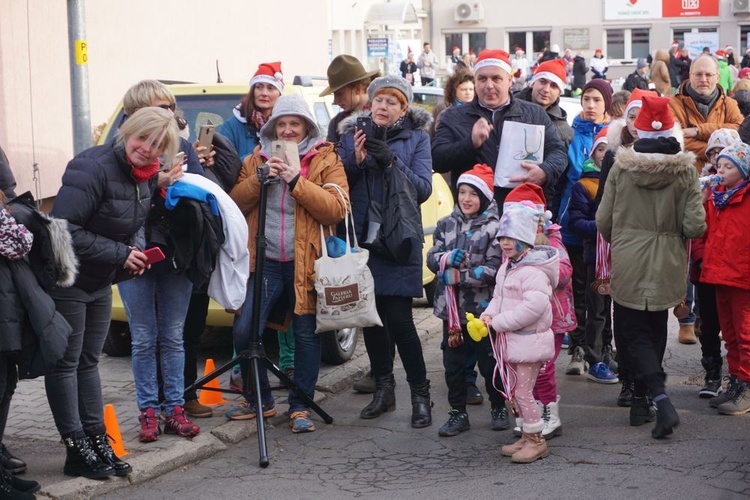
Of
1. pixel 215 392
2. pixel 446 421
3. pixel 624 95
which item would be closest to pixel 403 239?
pixel 446 421

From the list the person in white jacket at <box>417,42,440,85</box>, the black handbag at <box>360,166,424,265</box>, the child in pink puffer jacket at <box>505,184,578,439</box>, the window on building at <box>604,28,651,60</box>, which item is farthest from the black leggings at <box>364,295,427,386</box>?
the window on building at <box>604,28,651,60</box>

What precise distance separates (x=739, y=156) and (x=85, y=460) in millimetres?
4159

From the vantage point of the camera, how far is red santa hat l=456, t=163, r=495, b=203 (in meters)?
6.64

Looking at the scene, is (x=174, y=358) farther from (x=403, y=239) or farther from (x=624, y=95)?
(x=624, y=95)

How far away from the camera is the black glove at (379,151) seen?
670 centimetres

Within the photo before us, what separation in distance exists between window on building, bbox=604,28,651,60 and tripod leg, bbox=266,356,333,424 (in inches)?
1958

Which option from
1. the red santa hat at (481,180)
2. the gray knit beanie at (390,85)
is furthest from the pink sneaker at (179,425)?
the gray knit beanie at (390,85)

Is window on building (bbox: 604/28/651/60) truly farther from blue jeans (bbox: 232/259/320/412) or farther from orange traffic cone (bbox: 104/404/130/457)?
orange traffic cone (bbox: 104/404/130/457)

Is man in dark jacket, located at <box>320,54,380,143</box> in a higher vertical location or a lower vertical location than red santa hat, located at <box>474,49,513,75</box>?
lower

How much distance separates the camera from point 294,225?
6.74m

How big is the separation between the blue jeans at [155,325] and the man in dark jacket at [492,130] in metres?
2.02

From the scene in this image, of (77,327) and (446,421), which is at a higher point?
(77,327)

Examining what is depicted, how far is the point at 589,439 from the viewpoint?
21.6 ft

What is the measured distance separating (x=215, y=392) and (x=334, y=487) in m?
1.79
